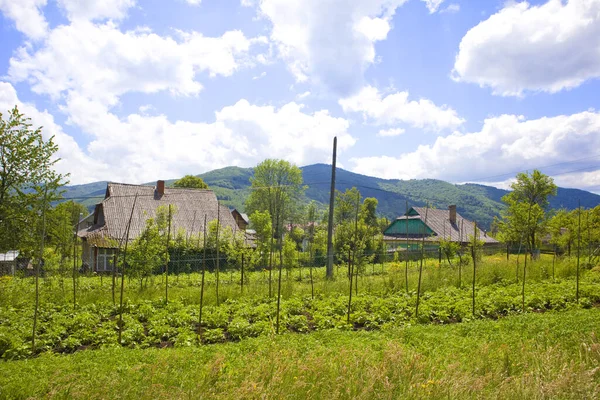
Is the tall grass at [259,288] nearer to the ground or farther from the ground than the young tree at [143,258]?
nearer to the ground

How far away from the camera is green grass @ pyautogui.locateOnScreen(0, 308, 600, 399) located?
14.1 feet

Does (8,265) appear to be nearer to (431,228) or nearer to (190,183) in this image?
(190,183)

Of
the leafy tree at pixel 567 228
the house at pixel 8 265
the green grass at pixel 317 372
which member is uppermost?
the leafy tree at pixel 567 228

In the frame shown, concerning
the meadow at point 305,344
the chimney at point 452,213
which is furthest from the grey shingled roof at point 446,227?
the meadow at point 305,344

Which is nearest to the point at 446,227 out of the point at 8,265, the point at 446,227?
the point at 446,227

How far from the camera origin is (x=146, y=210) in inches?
1054

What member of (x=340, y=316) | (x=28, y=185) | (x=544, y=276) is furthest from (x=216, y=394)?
(x=544, y=276)

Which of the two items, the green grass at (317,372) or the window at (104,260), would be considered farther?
the window at (104,260)

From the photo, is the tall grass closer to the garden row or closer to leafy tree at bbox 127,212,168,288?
the garden row

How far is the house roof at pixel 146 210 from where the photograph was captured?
80.8 feet

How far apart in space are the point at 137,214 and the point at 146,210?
696 millimetres

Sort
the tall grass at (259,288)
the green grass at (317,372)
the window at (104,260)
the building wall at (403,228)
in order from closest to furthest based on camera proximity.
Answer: the green grass at (317,372) < the tall grass at (259,288) < the window at (104,260) < the building wall at (403,228)

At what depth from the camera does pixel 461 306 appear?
9.20m

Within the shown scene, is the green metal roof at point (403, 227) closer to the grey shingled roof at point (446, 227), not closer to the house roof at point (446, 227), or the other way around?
the house roof at point (446, 227)
